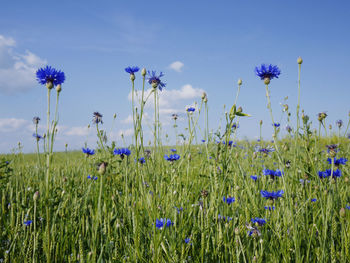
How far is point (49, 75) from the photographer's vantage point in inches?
56.5

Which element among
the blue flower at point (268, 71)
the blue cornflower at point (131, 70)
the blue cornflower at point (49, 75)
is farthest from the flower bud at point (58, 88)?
the blue flower at point (268, 71)

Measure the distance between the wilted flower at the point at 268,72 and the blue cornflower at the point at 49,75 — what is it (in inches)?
47.7

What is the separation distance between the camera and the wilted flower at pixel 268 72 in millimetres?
1684

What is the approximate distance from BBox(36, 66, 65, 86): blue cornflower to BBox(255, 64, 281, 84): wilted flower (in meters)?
1.21

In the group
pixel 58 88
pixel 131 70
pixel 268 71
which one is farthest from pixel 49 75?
pixel 268 71

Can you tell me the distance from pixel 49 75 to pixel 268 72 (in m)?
1.33

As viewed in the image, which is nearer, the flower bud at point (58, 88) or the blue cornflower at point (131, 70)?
the flower bud at point (58, 88)

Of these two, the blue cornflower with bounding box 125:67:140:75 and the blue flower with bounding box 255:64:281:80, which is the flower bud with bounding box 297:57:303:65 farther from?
the blue cornflower with bounding box 125:67:140:75

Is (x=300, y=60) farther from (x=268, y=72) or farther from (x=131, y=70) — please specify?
(x=131, y=70)

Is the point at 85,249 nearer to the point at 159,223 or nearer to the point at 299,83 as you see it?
the point at 159,223

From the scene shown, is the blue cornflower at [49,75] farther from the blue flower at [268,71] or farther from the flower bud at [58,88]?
the blue flower at [268,71]

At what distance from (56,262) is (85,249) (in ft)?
0.67

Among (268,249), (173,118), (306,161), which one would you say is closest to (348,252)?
(268,249)

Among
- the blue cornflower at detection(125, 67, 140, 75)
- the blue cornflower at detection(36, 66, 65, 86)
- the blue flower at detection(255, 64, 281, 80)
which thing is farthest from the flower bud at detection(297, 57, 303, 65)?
the blue cornflower at detection(36, 66, 65, 86)
